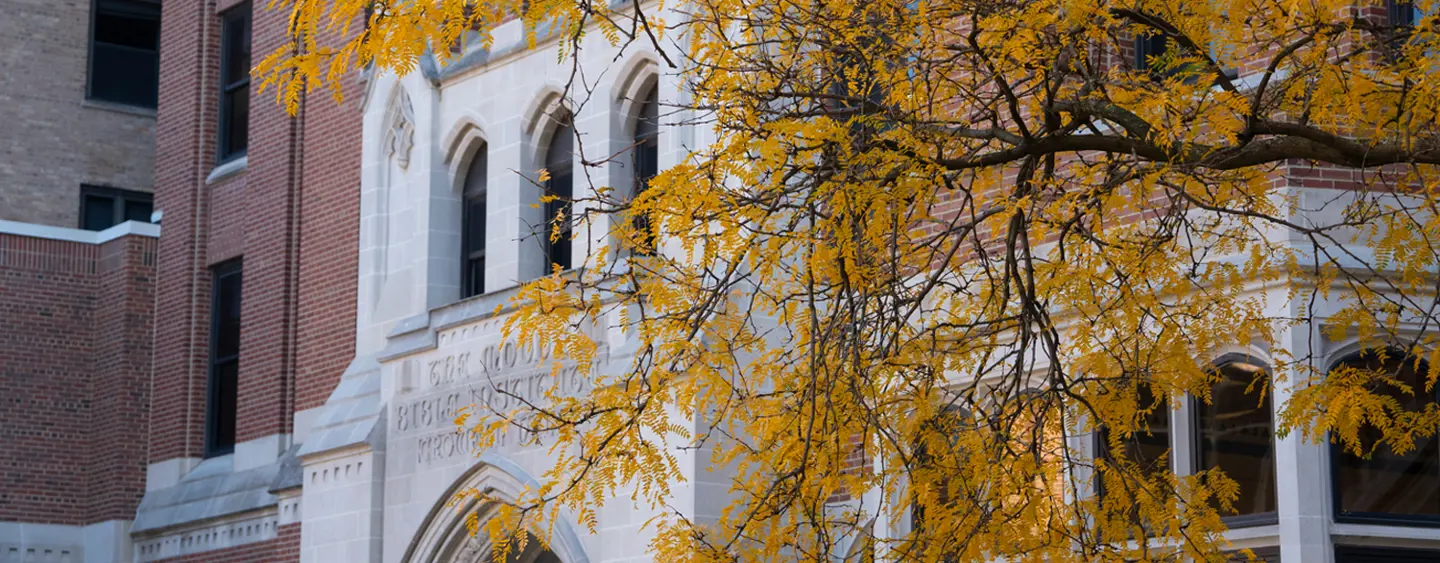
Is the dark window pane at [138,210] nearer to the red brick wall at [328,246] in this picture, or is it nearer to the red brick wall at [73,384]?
the red brick wall at [73,384]

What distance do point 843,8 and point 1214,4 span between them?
184cm

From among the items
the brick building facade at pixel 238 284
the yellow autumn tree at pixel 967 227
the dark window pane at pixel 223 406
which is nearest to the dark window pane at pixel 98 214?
the brick building facade at pixel 238 284

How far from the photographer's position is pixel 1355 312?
9.52m

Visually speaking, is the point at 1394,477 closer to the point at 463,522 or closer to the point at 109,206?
the point at 463,522

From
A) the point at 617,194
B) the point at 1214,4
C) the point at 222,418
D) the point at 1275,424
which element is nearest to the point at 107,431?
the point at 222,418

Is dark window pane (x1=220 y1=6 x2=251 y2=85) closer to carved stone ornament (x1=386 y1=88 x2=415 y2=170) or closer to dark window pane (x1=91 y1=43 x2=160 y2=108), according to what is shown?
dark window pane (x1=91 y1=43 x2=160 y2=108)

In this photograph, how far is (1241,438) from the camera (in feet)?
43.6

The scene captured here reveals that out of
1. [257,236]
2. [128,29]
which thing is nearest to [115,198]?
[128,29]

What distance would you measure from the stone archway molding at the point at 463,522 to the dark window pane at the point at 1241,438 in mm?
5669

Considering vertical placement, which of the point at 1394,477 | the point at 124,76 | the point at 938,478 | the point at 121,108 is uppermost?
the point at 124,76

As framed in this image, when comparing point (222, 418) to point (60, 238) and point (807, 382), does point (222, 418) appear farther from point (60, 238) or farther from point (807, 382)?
point (807, 382)

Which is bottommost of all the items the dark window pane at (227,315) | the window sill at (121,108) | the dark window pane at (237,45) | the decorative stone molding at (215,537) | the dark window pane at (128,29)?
the decorative stone molding at (215,537)

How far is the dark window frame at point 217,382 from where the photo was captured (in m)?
24.8

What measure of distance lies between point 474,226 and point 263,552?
204 inches
